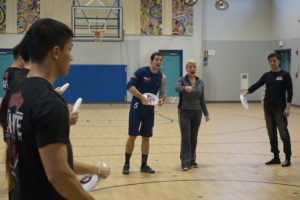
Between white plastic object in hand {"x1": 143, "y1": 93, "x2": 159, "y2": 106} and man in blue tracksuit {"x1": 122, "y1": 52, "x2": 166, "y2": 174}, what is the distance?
69 millimetres

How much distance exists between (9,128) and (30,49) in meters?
0.38

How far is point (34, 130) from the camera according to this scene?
71.6 inches

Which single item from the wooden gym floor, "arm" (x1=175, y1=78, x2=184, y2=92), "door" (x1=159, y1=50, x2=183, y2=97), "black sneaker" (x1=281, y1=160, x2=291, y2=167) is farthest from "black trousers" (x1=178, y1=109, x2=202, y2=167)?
"door" (x1=159, y1=50, x2=183, y2=97)

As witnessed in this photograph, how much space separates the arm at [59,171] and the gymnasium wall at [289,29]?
17.9m

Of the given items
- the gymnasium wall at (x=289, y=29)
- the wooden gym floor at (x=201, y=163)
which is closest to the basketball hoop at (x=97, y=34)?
the wooden gym floor at (x=201, y=163)

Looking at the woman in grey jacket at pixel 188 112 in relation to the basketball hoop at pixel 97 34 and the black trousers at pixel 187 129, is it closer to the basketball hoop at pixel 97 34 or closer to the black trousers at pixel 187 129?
the black trousers at pixel 187 129

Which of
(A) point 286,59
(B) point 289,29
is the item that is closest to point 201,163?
(B) point 289,29

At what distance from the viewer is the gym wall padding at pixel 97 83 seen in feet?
64.7

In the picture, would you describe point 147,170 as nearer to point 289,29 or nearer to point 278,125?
point 278,125

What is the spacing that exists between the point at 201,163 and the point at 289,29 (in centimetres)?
1351

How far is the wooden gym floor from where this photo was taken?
5.80 metres

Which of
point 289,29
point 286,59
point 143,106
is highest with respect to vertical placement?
point 289,29

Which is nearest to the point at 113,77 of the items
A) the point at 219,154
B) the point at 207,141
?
the point at 207,141

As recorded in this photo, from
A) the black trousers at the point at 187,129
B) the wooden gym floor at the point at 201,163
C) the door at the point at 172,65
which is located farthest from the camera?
the door at the point at 172,65
